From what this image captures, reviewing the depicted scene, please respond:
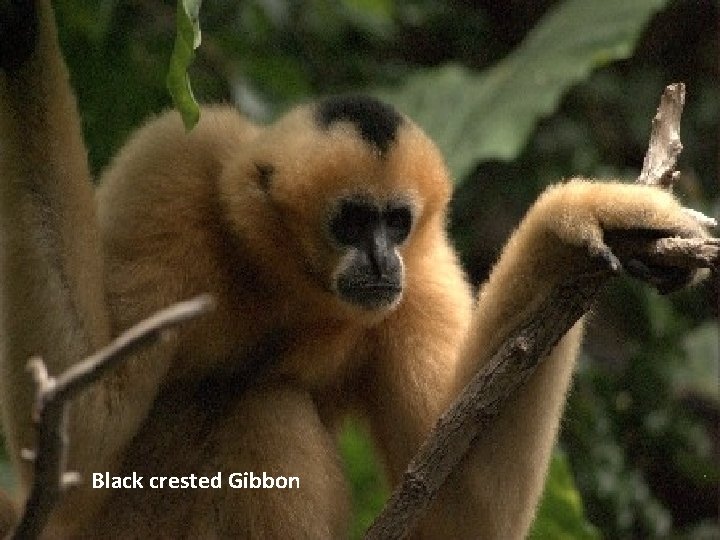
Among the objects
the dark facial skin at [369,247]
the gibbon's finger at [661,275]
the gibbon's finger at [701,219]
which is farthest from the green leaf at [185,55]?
the gibbon's finger at [701,219]

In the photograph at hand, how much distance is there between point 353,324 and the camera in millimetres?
3533

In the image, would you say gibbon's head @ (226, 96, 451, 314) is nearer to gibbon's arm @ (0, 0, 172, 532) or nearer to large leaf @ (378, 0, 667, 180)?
gibbon's arm @ (0, 0, 172, 532)

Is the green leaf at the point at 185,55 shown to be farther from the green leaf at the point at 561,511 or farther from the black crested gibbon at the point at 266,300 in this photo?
the green leaf at the point at 561,511

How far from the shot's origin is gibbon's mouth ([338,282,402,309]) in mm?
3330

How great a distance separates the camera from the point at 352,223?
3.46 m

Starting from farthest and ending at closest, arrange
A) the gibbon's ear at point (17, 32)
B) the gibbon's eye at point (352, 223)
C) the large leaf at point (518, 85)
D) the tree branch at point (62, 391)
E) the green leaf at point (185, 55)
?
the large leaf at point (518, 85)
the gibbon's eye at point (352, 223)
the gibbon's ear at point (17, 32)
the green leaf at point (185, 55)
the tree branch at point (62, 391)

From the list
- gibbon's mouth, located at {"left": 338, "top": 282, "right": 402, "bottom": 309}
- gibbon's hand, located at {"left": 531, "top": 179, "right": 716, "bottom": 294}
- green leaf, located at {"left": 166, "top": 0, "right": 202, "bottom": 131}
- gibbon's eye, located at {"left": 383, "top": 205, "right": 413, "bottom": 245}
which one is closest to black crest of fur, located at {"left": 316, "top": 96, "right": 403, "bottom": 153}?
gibbon's eye, located at {"left": 383, "top": 205, "right": 413, "bottom": 245}

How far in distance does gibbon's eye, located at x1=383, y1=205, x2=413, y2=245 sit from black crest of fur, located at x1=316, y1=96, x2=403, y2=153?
0.60 ft

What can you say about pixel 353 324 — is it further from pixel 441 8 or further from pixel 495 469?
pixel 441 8

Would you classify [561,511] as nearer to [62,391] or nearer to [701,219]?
[701,219]

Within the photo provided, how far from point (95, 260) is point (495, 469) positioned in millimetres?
1329

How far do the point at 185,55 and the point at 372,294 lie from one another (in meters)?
1.15

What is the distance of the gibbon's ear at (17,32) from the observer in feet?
8.85

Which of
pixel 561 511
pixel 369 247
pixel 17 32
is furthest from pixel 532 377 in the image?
pixel 17 32
